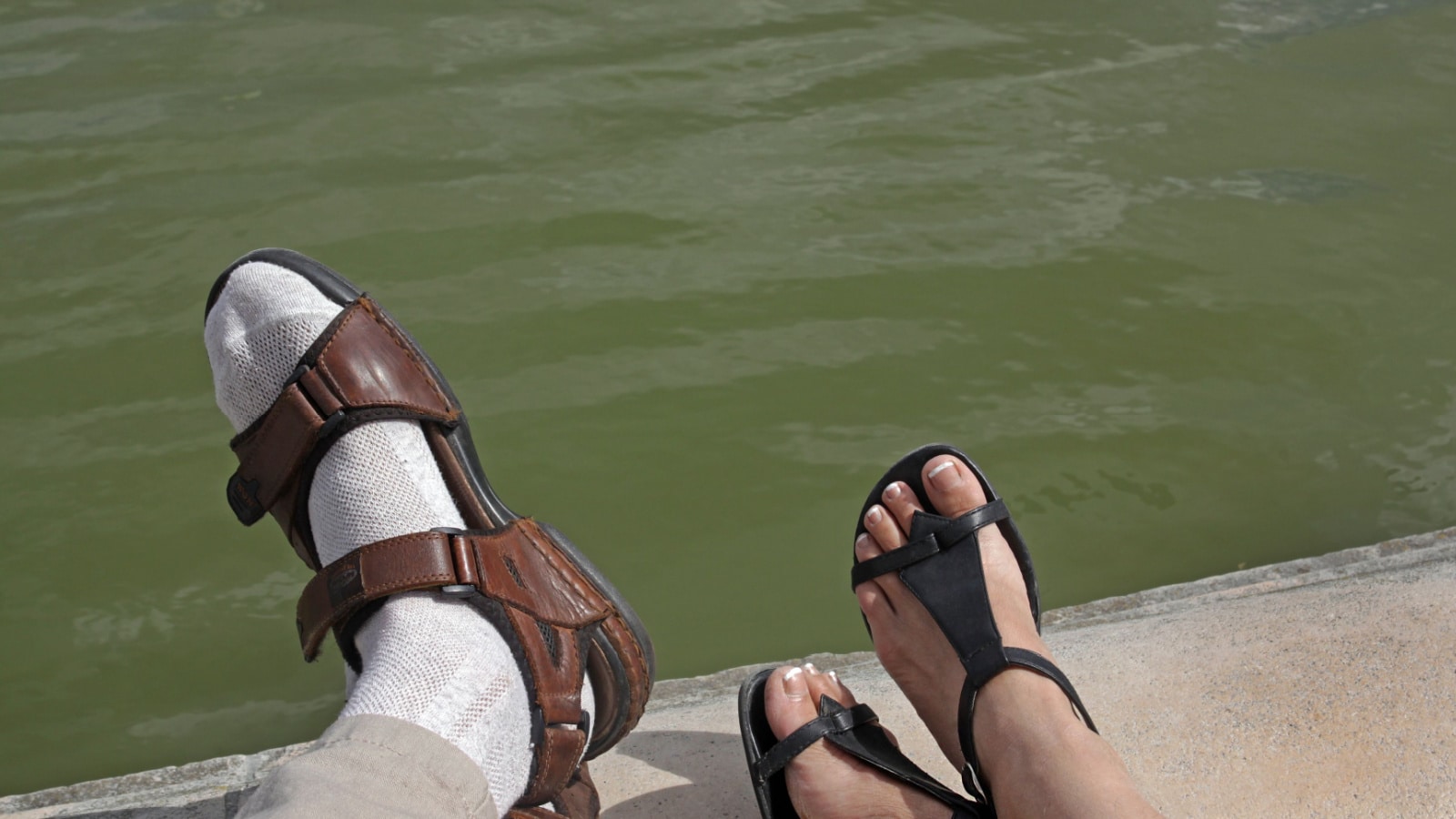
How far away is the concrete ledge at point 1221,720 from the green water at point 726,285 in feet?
1.15

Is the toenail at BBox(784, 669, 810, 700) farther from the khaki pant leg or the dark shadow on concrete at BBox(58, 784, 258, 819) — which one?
the dark shadow on concrete at BBox(58, 784, 258, 819)

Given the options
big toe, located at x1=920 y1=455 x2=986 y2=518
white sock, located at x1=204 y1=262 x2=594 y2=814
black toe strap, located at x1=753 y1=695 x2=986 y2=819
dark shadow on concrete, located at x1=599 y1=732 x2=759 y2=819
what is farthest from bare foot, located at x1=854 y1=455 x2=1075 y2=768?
white sock, located at x1=204 y1=262 x2=594 y2=814

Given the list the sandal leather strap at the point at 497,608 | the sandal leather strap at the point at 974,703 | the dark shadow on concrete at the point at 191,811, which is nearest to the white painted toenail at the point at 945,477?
the sandal leather strap at the point at 974,703

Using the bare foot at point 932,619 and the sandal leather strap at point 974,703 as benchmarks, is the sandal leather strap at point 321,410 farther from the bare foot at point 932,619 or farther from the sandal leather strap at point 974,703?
the sandal leather strap at point 974,703

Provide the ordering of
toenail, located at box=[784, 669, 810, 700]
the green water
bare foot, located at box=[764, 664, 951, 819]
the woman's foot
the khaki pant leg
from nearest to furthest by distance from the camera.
A: 1. the khaki pant leg
2. the woman's foot
3. bare foot, located at box=[764, 664, 951, 819]
4. toenail, located at box=[784, 669, 810, 700]
5. the green water

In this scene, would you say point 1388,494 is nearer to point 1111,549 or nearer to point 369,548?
point 1111,549

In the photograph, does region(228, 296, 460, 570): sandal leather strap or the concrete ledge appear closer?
the concrete ledge

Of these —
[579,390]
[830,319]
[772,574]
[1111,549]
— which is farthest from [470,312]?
[1111,549]

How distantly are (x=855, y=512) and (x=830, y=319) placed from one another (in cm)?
70

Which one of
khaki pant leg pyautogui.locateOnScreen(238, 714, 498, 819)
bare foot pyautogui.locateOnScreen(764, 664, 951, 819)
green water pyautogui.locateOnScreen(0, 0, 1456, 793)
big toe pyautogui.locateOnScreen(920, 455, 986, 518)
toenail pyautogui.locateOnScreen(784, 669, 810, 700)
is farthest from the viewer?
green water pyautogui.locateOnScreen(0, 0, 1456, 793)

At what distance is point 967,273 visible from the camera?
341 centimetres

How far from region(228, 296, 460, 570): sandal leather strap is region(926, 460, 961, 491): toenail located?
886 millimetres

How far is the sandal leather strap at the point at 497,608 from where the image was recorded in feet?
5.65

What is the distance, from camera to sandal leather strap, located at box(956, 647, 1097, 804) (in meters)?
1.75
